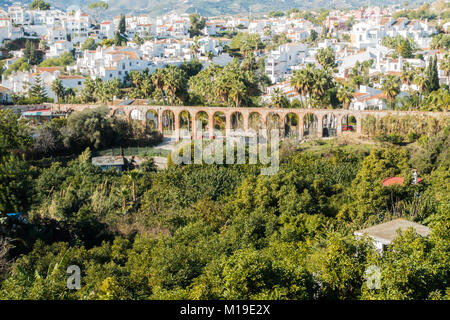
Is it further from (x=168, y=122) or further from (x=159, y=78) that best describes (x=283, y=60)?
(x=159, y=78)

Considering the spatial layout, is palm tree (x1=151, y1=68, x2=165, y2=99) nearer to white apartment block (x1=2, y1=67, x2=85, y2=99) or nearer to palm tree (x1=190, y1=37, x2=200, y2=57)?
white apartment block (x1=2, y1=67, x2=85, y2=99)

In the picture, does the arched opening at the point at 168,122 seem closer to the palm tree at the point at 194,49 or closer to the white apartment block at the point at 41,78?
the white apartment block at the point at 41,78

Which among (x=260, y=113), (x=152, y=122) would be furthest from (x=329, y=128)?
(x=152, y=122)

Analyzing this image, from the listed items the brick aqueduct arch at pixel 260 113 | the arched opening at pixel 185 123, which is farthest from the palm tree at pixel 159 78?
the arched opening at pixel 185 123

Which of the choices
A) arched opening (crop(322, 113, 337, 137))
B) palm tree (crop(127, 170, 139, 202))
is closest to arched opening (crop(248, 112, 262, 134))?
arched opening (crop(322, 113, 337, 137))

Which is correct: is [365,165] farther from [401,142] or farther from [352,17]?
[352,17]

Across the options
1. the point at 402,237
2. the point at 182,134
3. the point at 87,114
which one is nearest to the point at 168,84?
the point at 182,134
